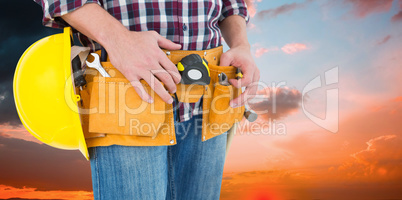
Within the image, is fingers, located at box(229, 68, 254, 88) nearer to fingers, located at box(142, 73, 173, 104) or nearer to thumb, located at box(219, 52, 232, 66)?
thumb, located at box(219, 52, 232, 66)

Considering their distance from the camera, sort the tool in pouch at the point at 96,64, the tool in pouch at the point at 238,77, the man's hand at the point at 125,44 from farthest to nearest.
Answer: the tool in pouch at the point at 238,77 → the tool in pouch at the point at 96,64 → the man's hand at the point at 125,44

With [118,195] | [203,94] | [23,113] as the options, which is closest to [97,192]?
[118,195]

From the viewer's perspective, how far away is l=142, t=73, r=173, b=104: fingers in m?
1.23

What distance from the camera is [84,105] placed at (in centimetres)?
133

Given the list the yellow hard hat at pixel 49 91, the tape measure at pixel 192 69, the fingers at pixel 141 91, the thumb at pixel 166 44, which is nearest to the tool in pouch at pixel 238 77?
the tape measure at pixel 192 69

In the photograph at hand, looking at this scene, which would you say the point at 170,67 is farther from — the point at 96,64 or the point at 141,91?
the point at 96,64

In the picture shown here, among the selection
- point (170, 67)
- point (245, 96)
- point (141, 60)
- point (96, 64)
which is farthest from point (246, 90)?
point (96, 64)

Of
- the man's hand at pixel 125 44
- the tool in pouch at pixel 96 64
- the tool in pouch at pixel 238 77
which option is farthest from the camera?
the tool in pouch at pixel 238 77

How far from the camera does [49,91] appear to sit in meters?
1.25

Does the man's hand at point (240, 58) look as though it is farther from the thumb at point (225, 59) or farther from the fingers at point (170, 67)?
the fingers at point (170, 67)

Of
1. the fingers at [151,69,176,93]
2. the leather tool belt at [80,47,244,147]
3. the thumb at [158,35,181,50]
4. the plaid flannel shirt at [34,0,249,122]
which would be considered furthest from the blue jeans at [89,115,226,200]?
the thumb at [158,35,181,50]

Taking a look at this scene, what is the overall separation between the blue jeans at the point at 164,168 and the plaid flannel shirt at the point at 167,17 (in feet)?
0.57

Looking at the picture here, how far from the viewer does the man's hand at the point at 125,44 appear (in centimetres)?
118

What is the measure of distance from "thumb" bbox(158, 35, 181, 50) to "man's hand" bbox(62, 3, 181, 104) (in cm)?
3
